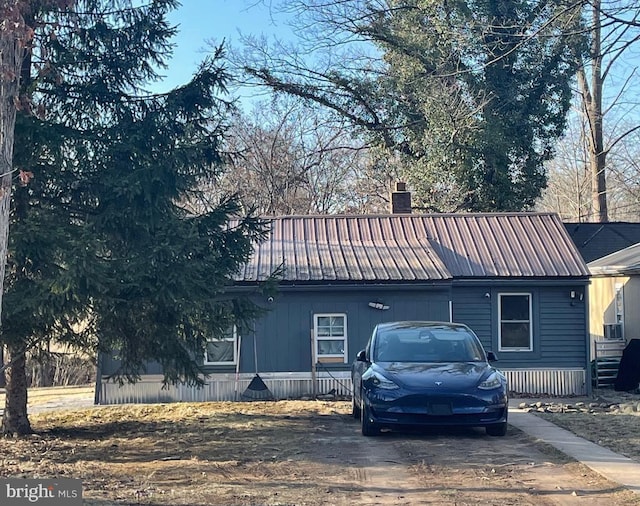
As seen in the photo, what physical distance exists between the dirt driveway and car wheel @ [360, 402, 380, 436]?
17cm

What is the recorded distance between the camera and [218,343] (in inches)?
656

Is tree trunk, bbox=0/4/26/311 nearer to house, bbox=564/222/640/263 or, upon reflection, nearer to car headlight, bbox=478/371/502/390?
car headlight, bbox=478/371/502/390

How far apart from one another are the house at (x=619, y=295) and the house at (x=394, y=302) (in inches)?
90.0

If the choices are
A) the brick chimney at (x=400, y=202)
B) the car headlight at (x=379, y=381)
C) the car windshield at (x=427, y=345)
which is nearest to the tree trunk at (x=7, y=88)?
the car headlight at (x=379, y=381)

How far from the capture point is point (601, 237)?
86.3 feet

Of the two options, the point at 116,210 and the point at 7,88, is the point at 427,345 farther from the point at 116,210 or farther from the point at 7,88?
the point at 7,88

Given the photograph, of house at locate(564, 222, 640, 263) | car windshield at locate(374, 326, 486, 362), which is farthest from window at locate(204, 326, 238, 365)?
house at locate(564, 222, 640, 263)

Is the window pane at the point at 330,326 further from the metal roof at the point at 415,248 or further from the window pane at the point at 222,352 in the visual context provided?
the window pane at the point at 222,352

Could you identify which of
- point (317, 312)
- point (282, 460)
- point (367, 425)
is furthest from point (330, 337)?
point (282, 460)

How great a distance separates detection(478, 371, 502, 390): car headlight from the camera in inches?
400

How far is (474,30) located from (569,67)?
51.7 feet

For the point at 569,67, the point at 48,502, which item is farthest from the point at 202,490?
the point at 569,67

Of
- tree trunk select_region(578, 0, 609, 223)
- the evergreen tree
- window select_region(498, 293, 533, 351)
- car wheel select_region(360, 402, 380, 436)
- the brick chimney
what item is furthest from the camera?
tree trunk select_region(578, 0, 609, 223)

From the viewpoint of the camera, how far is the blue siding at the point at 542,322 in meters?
17.3
